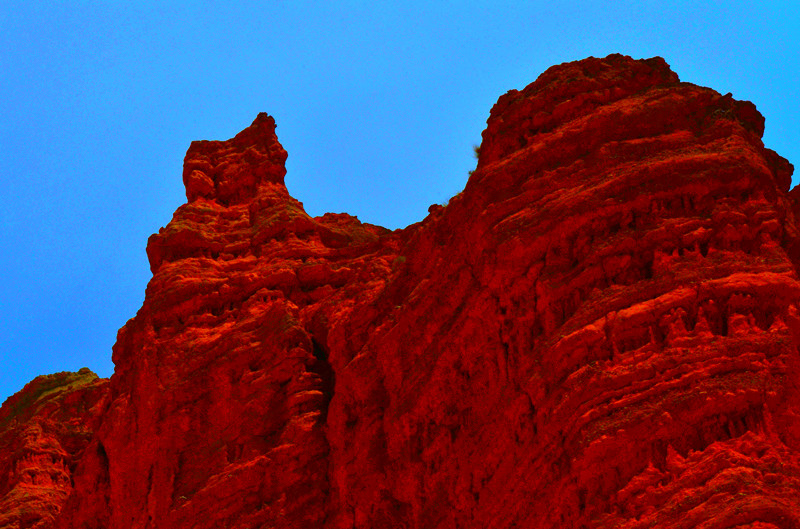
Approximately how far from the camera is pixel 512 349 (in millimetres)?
20578

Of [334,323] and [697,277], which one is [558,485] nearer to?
[697,277]

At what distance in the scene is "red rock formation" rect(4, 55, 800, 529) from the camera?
17031mm

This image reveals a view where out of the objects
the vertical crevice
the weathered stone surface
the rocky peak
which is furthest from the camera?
the weathered stone surface

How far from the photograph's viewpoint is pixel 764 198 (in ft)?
66.0

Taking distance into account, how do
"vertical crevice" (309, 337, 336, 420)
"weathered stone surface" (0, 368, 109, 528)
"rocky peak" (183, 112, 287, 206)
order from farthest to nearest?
"weathered stone surface" (0, 368, 109, 528)
"rocky peak" (183, 112, 287, 206)
"vertical crevice" (309, 337, 336, 420)

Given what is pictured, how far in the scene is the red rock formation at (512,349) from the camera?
55.9 ft

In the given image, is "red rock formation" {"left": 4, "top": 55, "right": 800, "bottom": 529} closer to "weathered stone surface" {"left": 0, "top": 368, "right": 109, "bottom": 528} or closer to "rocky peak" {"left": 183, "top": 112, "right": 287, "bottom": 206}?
"rocky peak" {"left": 183, "top": 112, "right": 287, "bottom": 206}

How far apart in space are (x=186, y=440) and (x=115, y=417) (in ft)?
8.68

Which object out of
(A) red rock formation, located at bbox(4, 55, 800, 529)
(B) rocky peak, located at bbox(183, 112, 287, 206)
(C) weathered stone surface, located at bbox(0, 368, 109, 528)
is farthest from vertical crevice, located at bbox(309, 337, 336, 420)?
(C) weathered stone surface, located at bbox(0, 368, 109, 528)

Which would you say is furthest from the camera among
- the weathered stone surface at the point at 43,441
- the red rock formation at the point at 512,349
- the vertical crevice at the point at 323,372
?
the weathered stone surface at the point at 43,441

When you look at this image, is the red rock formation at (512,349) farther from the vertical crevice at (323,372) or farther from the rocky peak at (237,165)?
the rocky peak at (237,165)

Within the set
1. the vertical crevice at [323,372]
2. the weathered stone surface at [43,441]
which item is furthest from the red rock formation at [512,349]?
the weathered stone surface at [43,441]

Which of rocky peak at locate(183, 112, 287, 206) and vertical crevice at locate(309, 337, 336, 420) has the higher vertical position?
rocky peak at locate(183, 112, 287, 206)

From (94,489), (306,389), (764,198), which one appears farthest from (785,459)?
(94,489)
